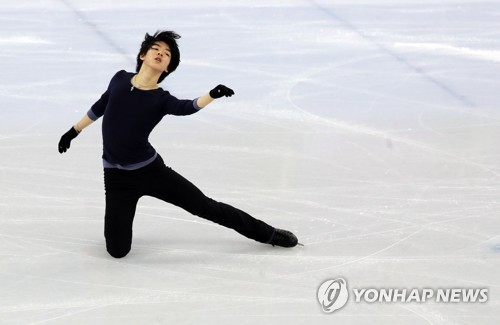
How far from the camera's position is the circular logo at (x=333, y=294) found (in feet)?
12.6

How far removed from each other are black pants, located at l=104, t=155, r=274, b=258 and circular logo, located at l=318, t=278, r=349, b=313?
19.1 inches

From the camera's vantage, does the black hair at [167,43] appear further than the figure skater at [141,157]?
Yes

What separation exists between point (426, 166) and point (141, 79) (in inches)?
72.0

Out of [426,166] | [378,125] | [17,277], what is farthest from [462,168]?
[17,277]

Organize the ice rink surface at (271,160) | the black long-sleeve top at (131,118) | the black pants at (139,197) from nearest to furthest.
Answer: the ice rink surface at (271,160)
the black long-sleeve top at (131,118)
the black pants at (139,197)

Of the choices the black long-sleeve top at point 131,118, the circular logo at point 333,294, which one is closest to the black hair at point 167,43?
the black long-sleeve top at point 131,118

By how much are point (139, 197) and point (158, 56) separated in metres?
0.58

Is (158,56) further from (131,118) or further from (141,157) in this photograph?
(141,157)

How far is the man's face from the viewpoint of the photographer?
4.19 meters

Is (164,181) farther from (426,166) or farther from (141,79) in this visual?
(426,166)

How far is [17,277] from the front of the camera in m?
4.04

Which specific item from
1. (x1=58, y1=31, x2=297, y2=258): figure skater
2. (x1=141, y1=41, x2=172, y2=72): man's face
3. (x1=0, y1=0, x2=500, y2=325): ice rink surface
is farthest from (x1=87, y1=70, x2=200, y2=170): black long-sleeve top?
(x1=0, y1=0, x2=500, y2=325): ice rink surface

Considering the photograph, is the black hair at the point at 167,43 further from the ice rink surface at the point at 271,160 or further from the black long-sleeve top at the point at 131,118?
the ice rink surface at the point at 271,160

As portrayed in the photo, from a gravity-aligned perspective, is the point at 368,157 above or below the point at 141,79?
below
